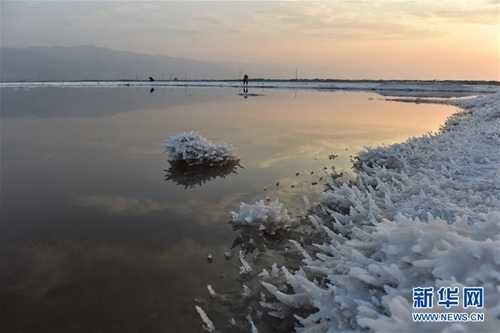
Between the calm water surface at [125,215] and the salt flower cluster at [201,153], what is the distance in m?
0.60

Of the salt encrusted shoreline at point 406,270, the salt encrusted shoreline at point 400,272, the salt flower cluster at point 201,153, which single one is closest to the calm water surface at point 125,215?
the salt flower cluster at point 201,153

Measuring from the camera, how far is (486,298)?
2826 mm

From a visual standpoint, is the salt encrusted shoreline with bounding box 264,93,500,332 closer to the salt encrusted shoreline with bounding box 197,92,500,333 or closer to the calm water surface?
the salt encrusted shoreline with bounding box 197,92,500,333

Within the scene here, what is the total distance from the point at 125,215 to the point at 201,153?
14.2 ft

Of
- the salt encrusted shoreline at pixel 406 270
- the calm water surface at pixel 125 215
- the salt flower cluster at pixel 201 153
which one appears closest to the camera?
the salt encrusted shoreline at pixel 406 270

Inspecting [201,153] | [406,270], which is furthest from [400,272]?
[201,153]

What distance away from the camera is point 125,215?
296 inches

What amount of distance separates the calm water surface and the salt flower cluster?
60 centimetres

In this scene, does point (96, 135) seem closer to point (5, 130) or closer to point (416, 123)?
point (5, 130)

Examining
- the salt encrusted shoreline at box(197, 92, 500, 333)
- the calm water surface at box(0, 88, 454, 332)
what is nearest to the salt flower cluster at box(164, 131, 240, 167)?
the calm water surface at box(0, 88, 454, 332)

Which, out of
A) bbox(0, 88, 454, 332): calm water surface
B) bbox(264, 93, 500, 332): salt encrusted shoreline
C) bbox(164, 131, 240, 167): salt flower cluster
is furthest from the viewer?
bbox(164, 131, 240, 167): salt flower cluster

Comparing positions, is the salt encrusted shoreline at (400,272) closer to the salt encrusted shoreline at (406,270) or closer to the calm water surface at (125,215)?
the salt encrusted shoreline at (406,270)

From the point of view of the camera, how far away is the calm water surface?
183 inches

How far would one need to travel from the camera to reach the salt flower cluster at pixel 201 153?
11484 mm
